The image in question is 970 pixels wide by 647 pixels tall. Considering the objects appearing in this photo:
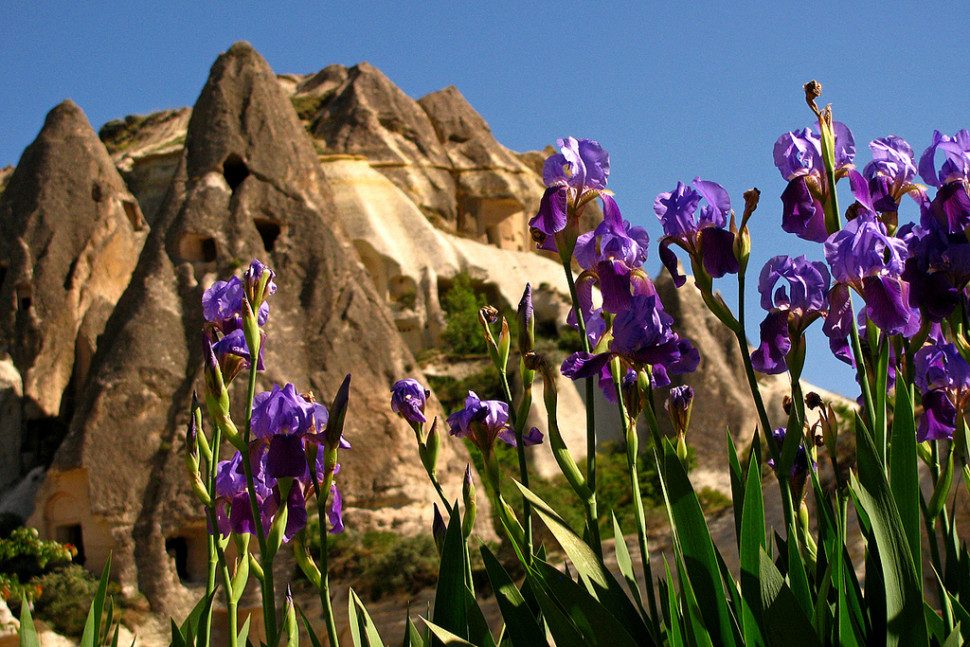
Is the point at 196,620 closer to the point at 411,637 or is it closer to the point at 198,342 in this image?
the point at 411,637

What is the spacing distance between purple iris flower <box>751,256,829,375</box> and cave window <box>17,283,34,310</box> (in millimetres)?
17314

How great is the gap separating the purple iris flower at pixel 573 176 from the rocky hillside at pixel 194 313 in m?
10.1

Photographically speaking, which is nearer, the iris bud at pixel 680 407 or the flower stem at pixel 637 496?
the flower stem at pixel 637 496

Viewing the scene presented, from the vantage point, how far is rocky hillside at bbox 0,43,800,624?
11594 mm

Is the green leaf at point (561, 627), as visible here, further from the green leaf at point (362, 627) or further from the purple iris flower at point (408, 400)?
the purple iris flower at point (408, 400)

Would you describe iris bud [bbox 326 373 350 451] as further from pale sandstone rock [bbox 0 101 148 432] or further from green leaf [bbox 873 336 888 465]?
pale sandstone rock [bbox 0 101 148 432]

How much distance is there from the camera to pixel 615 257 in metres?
1.59

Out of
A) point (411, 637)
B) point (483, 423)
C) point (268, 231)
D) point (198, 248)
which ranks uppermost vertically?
point (268, 231)

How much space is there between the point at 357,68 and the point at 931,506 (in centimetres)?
3109

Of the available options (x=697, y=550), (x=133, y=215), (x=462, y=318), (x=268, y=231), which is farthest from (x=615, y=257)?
(x=133, y=215)

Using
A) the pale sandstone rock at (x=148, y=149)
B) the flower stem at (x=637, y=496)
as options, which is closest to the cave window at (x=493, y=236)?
the pale sandstone rock at (x=148, y=149)

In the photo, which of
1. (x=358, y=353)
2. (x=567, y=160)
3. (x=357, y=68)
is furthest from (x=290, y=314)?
(x=357, y=68)

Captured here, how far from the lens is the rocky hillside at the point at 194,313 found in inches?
456

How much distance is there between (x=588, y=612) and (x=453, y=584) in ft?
1.09
